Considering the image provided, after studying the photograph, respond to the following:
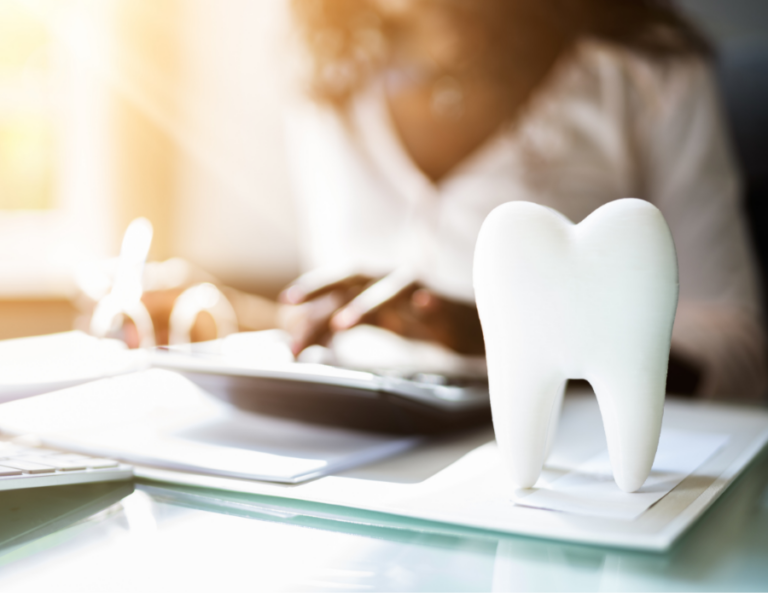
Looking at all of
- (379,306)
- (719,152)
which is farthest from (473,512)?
(719,152)

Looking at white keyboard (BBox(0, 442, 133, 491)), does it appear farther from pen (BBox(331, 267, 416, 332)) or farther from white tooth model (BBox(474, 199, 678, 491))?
pen (BBox(331, 267, 416, 332))

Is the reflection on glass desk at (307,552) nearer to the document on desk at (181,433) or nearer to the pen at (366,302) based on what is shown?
the document on desk at (181,433)

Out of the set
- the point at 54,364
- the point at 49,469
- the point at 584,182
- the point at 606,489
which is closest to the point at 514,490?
the point at 606,489

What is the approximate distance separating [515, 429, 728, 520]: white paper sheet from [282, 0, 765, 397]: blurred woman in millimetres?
415

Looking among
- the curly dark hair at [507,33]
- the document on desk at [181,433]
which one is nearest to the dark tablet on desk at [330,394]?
the document on desk at [181,433]

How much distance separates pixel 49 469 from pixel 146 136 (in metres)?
1.19

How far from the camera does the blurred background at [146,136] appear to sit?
4.22ft

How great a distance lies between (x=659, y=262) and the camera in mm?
252

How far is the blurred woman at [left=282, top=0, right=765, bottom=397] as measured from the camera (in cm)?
85

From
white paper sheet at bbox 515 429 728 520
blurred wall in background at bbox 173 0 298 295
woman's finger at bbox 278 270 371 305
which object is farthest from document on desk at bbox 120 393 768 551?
blurred wall in background at bbox 173 0 298 295

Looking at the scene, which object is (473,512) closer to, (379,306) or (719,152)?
(379,306)

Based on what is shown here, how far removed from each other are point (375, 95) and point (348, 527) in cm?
94

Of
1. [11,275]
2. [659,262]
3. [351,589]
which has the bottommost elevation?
[351,589]

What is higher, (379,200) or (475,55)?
(475,55)
